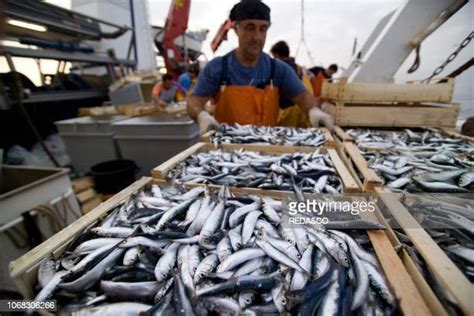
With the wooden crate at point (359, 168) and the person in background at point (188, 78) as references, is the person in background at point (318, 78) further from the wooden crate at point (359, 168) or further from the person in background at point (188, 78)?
the wooden crate at point (359, 168)

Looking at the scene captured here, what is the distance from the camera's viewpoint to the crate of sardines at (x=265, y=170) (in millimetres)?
1771

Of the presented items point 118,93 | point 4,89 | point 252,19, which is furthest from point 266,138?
point 118,93

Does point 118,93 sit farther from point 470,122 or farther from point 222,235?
point 470,122

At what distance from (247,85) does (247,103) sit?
0.89 ft

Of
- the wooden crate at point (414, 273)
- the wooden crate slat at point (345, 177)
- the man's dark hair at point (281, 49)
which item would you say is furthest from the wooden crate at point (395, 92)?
the wooden crate at point (414, 273)

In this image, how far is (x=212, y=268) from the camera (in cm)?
108

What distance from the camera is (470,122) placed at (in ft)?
11.0

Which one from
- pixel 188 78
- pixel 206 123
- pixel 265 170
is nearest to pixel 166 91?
pixel 188 78

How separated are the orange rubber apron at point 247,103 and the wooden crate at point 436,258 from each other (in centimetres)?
257

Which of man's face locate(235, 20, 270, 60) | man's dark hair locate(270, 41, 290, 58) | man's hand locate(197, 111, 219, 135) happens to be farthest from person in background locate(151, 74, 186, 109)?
man's face locate(235, 20, 270, 60)

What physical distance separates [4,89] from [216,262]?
5078 millimetres

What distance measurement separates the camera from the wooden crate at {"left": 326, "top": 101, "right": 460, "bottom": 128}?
11.4 feet

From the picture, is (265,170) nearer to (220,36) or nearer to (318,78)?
(318,78)

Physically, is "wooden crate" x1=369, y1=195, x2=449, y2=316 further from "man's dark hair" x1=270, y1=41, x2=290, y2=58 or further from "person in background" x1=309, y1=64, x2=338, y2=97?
"person in background" x1=309, y1=64, x2=338, y2=97
